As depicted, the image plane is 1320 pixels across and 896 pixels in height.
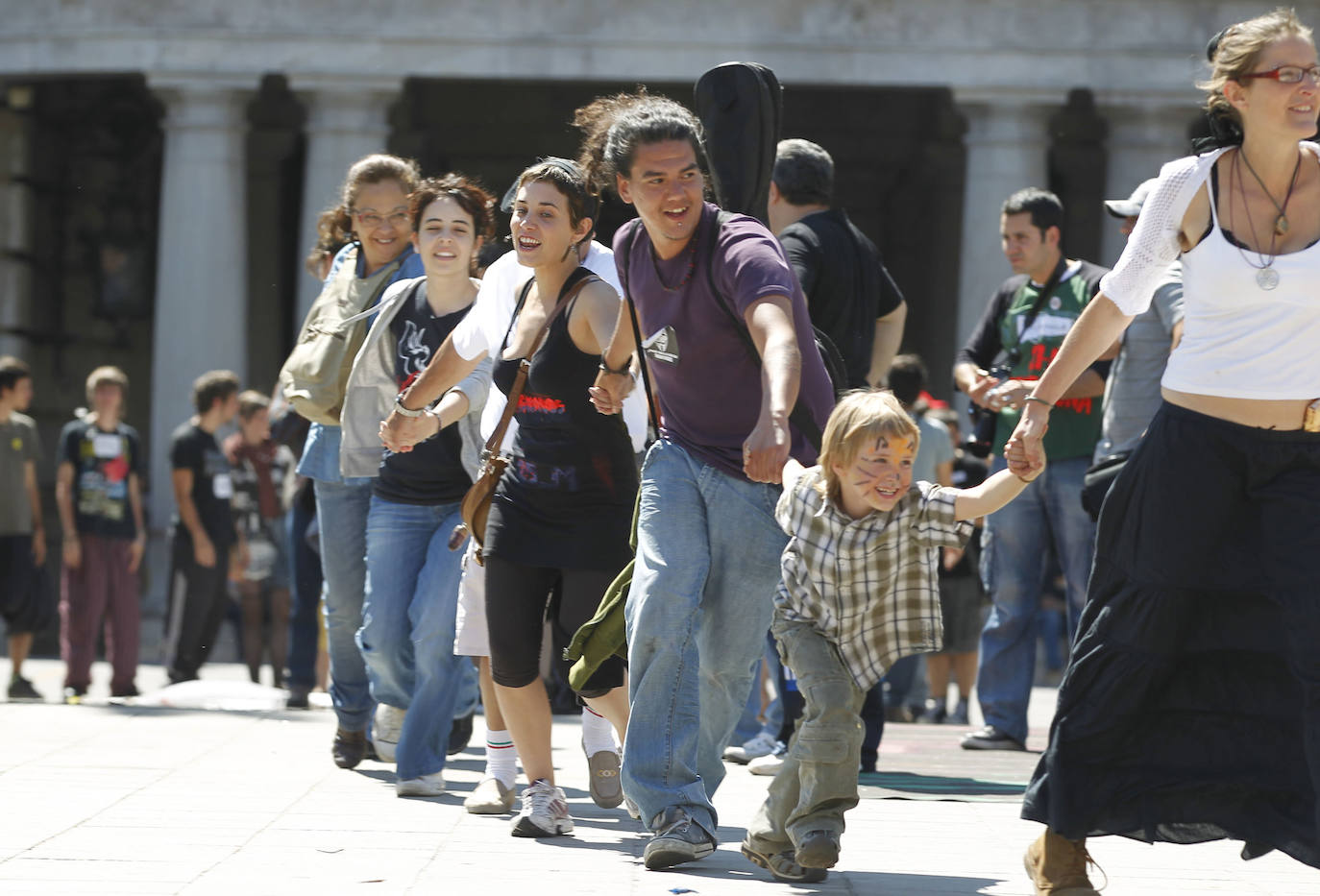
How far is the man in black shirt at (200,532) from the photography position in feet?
38.9

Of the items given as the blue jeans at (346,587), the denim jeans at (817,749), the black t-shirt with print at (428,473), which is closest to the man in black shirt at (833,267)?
the black t-shirt with print at (428,473)

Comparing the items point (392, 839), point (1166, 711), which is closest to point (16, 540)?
point (392, 839)

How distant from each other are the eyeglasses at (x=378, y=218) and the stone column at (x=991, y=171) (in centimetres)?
1019

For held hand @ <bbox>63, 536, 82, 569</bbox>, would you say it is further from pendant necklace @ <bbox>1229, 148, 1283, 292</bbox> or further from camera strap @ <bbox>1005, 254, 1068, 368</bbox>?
pendant necklace @ <bbox>1229, 148, 1283, 292</bbox>

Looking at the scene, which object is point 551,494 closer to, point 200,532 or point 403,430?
point 403,430

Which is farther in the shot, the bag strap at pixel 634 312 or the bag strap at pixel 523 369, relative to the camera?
the bag strap at pixel 523 369

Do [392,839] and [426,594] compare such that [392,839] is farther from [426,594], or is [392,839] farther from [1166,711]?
[1166,711]

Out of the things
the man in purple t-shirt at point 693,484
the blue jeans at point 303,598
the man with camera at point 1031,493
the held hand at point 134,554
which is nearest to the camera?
the man in purple t-shirt at point 693,484

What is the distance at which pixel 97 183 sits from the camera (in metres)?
23.1

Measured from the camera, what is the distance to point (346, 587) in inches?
285

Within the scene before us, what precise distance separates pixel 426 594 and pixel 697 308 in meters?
1.91

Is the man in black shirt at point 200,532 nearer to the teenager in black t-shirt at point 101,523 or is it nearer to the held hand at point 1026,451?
the teenager in black t-shirt at point 101,523

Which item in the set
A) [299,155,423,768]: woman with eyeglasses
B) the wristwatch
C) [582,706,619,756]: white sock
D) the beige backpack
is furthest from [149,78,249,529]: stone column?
[582,706,619,756]: white sock

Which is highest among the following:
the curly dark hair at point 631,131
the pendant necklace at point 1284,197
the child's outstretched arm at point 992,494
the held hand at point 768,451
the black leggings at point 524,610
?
the curly dark hair at point 631,131
